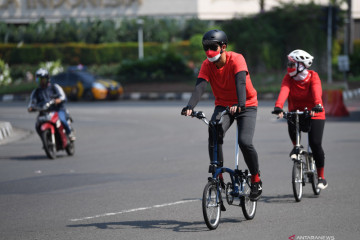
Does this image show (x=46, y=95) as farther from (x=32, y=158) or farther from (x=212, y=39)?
(x=212, y=39)

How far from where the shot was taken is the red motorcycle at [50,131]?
1326 centimetres

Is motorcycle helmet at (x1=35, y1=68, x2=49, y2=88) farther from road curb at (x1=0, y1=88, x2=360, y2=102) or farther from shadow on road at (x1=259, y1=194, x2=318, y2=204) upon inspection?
road curb at (x1=0, y1=88, x2=360, y2=102)

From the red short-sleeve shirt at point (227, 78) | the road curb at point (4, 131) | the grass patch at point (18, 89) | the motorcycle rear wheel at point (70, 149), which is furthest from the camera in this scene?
the grass patch at point (18, 89)

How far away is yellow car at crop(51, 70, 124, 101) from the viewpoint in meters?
31.5

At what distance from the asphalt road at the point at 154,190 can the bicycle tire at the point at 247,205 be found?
7 centimetres

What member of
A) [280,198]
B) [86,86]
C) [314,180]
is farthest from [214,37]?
[86,86]

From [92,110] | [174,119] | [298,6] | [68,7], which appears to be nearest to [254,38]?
[298,6]

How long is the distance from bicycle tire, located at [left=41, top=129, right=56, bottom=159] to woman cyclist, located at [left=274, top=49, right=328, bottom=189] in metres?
5.45

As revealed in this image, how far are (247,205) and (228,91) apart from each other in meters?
1.11

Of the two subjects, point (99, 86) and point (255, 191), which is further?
point (99, 86)

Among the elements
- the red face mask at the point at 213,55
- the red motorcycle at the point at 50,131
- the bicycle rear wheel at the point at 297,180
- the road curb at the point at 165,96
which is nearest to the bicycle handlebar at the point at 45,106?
the red motorcycle at the point at 50,131

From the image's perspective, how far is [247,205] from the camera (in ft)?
24.6

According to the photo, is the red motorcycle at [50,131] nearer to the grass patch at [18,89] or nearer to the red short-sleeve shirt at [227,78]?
the red short-sleeve shirt at [227,78]

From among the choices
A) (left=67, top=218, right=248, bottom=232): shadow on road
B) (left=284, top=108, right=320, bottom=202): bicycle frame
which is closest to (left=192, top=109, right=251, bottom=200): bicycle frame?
(left=67, top=218, right=248, bottom=232): shadow on road
